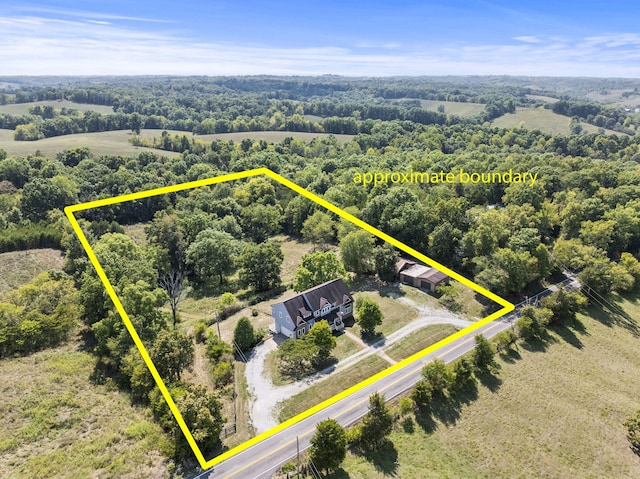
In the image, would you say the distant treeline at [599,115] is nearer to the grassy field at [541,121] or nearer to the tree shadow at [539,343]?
the grassy field at [541,121]

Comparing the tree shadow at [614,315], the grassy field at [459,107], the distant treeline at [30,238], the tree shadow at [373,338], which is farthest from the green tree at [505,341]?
the grassy field at [459,107]

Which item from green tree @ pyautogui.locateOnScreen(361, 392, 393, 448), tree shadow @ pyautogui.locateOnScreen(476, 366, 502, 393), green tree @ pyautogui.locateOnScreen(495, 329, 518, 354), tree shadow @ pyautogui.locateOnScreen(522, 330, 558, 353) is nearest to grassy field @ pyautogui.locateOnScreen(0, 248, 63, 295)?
green tree @ pyautogui.locateOnScreen(361, 392, 393, 448)

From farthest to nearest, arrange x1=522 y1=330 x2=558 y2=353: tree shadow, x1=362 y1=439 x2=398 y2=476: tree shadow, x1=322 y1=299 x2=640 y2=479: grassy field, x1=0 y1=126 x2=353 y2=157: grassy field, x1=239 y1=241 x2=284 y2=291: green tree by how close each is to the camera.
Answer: x1=0 y1=126 x2=353 y2=157: grassy field, x1=239 y1=241 x2=284 y2=291: green tree, x1=522 y1=330 x2=558 y2=353: tree shadow, x1=322 y1=299 x2=640 y2=479: grassy field, x1=362 y1=439 x2=398 y2=476: tree shadow

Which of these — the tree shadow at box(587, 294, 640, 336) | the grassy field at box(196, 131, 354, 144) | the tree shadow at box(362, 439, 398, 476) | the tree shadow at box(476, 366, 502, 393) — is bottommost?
the grassy field at box(196, 131, 354, 144)

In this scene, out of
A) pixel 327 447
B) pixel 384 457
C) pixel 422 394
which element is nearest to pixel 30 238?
pixel 327 447

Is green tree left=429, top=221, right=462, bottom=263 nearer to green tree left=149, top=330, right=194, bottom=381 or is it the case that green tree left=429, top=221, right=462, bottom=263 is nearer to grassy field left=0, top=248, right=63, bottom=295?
green tree left=149, top=330, right=194, bottom=381

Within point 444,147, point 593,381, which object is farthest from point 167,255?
point 444,147

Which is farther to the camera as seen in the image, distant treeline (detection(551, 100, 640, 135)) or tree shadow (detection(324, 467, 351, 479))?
distant treeline (detection(551, 100, 640, 135))
